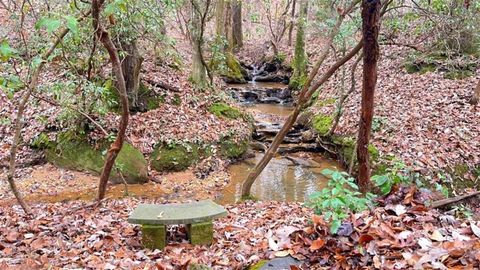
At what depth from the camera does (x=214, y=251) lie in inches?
154

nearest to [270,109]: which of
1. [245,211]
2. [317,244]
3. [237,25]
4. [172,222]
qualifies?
[237,25]

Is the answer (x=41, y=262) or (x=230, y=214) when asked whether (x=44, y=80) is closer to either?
(x=230, y=214)

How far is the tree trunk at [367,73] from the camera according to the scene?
14.6 feet

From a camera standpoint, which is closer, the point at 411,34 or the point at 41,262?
the point at 41,262

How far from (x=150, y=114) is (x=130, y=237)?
6455 millimetres

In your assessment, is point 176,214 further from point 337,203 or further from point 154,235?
point 337,203

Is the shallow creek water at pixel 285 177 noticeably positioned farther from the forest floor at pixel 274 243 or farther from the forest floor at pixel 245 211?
the forest floor at pixel 274 243

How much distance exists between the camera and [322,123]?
11.8 m

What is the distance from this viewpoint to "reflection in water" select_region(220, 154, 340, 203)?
8.47m

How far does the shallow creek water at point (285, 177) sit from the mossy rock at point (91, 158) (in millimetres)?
2059

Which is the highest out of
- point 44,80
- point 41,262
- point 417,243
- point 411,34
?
point 411,34

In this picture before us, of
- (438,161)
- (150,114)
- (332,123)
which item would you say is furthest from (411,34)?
(150,114)

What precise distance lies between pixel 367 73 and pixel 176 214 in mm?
2795

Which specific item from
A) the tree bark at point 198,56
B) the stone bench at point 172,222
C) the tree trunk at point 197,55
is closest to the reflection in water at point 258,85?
the tree bark at point 198,56
